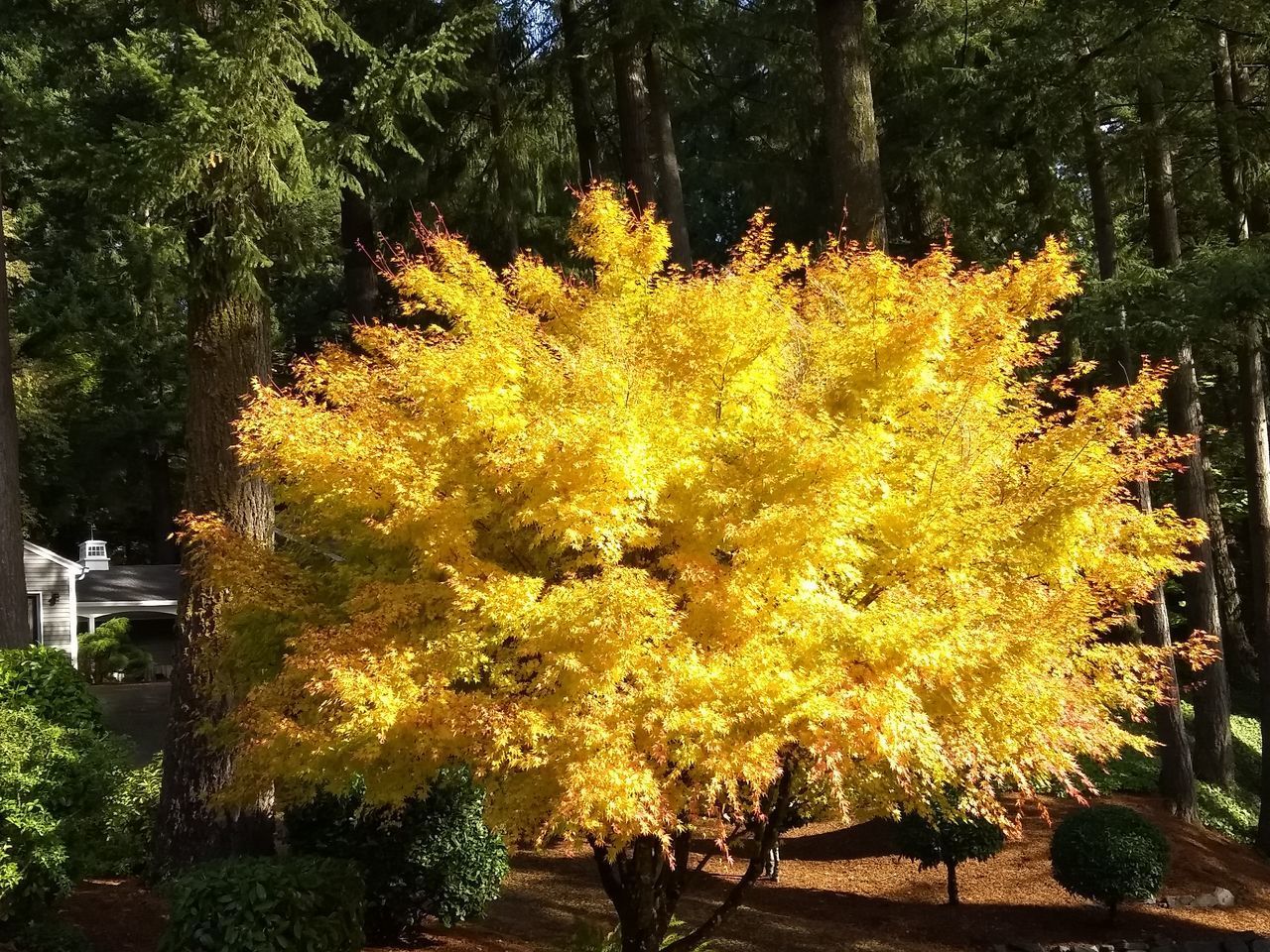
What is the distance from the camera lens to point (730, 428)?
5.80 metres

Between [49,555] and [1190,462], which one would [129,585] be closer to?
[49,555]

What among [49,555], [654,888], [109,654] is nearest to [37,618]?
[49,555]

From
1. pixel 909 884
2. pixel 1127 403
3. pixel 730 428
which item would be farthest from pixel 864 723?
pixel 909 884

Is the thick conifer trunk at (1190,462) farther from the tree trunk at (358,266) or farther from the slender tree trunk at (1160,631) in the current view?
the tree trunk at (358,266)

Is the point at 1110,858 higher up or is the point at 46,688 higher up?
the point at 46,688

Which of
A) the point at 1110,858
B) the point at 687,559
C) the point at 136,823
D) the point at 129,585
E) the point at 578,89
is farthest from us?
the point at 129,585

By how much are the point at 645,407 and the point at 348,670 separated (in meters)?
2.02

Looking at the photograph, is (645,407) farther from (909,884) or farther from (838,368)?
(909,884)

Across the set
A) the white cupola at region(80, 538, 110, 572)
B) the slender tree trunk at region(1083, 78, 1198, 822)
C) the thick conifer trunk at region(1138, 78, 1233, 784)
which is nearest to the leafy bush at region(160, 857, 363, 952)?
the slender tree trunk at region(1083, 78, 1198, 822)

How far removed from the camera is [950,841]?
38.1ft

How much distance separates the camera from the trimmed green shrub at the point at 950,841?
38.0 ft

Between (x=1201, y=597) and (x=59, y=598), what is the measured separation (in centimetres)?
2499

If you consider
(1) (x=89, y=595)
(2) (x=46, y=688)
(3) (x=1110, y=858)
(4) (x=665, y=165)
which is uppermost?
(4) (x=665, y=165)

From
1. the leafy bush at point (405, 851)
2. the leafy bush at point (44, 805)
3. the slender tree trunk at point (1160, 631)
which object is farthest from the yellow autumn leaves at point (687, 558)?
the slender tree trunk at point (1160, 631)
